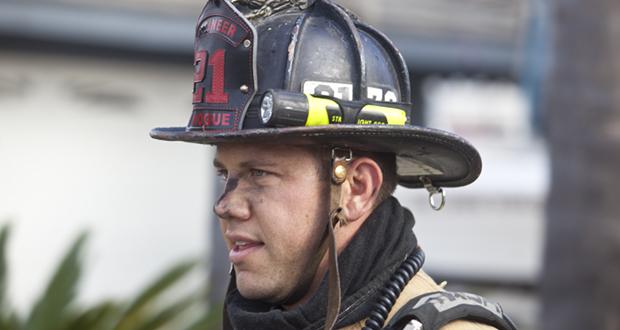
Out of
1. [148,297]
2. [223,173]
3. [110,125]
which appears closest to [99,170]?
[110,125]

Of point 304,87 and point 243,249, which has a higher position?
point 304,87

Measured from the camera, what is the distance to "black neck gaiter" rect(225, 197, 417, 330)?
318 centimetres

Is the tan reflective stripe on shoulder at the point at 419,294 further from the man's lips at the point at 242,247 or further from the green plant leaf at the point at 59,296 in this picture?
the green plant leaf at the point at 59,296

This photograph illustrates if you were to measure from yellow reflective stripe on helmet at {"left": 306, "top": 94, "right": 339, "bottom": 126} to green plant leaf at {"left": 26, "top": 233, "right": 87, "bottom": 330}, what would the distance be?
10.4ft

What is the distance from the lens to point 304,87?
321 centimetres

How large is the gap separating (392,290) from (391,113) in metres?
0.46

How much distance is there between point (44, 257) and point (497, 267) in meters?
5.50

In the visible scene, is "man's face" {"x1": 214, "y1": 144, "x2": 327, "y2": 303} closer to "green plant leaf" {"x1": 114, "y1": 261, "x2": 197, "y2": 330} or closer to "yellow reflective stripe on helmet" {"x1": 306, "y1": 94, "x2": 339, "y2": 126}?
"yellow reflective stripe on helmet" {"x1": 306, "y1": 94, "x2": 339, "y2": 126}

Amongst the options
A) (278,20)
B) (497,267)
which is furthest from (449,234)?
(278,20)

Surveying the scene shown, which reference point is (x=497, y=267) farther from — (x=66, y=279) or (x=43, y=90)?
(x=66, y=279)

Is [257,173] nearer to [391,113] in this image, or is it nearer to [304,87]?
[304,87]

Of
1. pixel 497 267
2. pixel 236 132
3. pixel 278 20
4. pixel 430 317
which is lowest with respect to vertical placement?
pixel 497 267

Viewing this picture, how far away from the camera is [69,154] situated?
1121cm

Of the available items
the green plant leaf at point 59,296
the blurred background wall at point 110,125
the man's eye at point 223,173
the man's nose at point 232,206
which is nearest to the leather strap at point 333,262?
the man's nose at point 232,206
